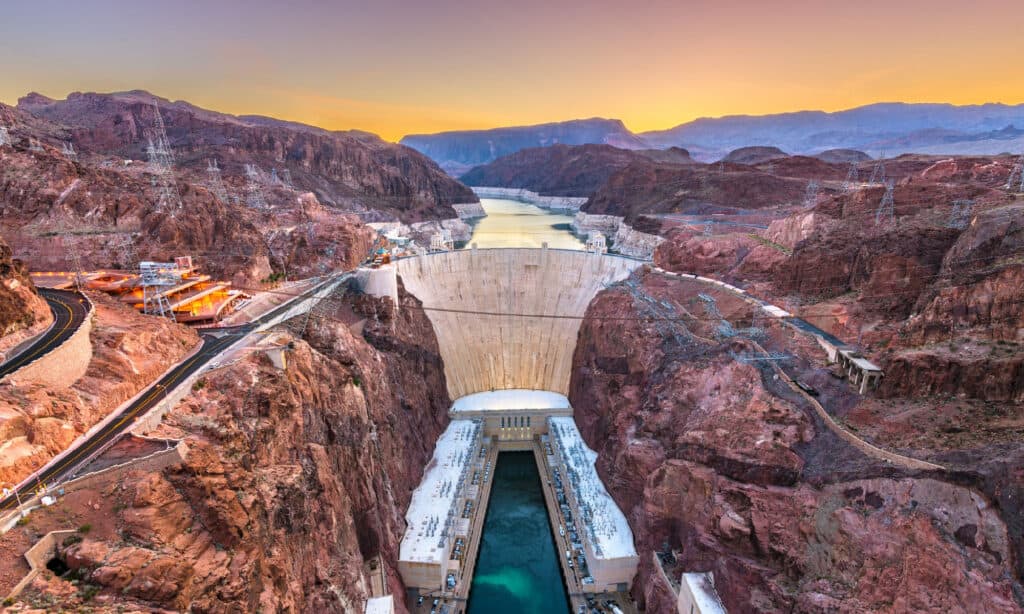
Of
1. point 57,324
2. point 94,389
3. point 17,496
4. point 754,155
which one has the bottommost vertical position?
point 17,496

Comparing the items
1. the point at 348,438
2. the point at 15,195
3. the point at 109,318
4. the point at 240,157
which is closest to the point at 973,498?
the point at 348,438

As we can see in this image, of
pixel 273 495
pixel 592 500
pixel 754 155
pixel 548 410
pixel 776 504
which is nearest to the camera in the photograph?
pixel 273 495

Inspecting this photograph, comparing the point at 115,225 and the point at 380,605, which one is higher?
the point at 115,225

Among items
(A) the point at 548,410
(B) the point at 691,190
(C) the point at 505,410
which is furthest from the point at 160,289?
(B) the point at 691,190

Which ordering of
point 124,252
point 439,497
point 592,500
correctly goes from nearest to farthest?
point 592,500
point 439,497
point 124,252

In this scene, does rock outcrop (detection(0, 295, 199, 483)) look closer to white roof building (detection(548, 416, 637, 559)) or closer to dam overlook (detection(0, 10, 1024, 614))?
dam overlook (detection(0, 10, 1024, 614))

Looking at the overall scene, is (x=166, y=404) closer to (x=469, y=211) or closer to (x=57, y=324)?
(x=57, y=324)

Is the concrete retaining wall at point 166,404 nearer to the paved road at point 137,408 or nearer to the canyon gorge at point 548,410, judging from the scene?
the canyon gorge at point 548,410
